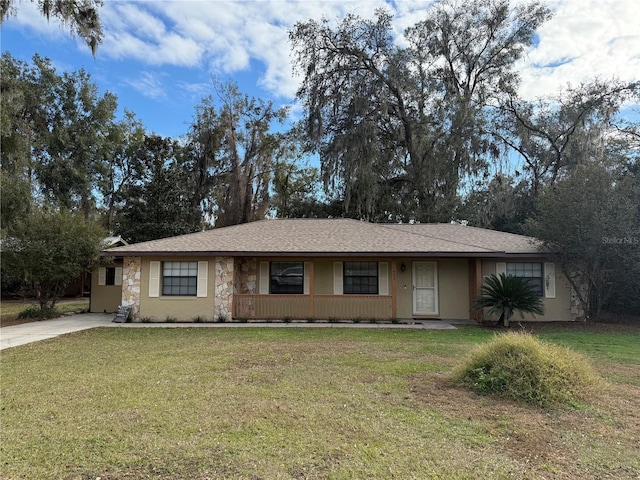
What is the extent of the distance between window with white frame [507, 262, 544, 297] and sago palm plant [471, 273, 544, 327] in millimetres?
1338

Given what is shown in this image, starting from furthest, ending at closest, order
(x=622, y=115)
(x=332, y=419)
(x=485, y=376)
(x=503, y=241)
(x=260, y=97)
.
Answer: (x=260, y=97)
(x=622, y=115)
(x=503, y=241)
(x=485, y=376)
(x=332, y=419)

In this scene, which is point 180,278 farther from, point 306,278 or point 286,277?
point 306,278

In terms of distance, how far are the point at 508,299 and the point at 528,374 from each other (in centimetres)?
651

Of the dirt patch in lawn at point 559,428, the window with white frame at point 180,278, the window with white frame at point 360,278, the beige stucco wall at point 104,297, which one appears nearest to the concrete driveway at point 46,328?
the beige stucco wall at point 104,297

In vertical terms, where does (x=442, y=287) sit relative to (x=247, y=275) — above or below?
below

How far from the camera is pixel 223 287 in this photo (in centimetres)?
1267

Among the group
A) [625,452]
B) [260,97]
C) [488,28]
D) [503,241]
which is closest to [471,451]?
[625,452]

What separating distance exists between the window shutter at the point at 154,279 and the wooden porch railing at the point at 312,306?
2.37 metres

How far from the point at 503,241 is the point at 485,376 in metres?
9.28

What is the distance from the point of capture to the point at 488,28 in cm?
2155

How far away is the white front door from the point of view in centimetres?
1307

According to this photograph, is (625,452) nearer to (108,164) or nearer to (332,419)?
(332,419)

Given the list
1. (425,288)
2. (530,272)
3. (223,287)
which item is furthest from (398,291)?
(223,287)

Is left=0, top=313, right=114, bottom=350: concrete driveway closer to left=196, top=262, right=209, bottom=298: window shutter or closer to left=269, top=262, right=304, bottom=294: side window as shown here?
left=196, top=262, right=209, bottom=298: window shutter
